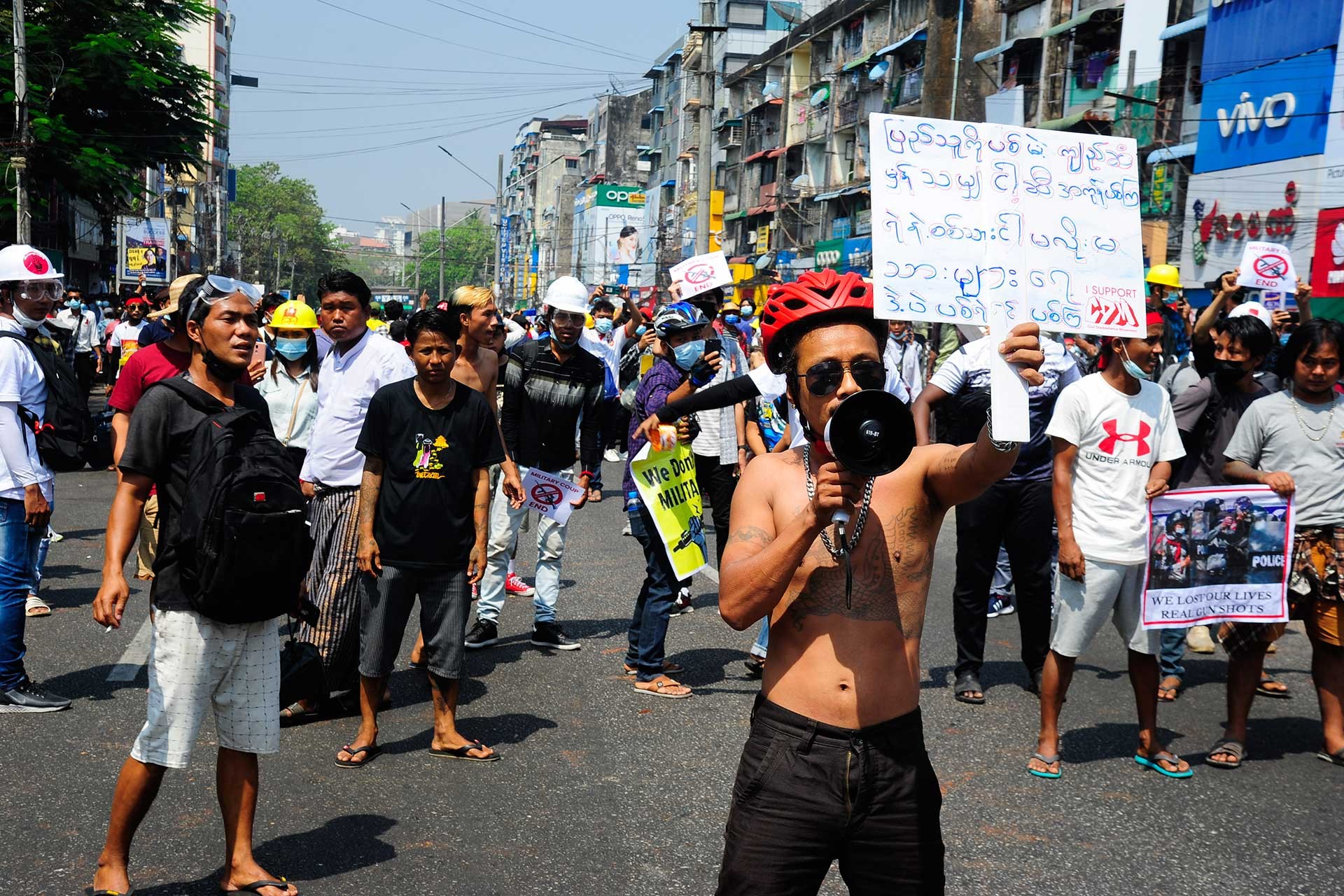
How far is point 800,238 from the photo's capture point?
58.9 m

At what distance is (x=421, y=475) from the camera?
5473mm

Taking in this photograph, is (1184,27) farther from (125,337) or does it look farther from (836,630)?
(836,630)

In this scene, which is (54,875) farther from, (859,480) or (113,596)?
(859,480)

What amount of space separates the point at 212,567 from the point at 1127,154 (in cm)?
290

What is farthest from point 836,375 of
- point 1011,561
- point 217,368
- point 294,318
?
point 294,318

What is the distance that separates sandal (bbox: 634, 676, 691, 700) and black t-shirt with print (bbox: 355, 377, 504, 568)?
1.51 meters

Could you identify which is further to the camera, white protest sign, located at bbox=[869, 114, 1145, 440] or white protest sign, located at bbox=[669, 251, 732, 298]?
white protest sign, located at bbox=[669, 251, 732, 298]

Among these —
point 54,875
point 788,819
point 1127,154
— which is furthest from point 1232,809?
point 54,875

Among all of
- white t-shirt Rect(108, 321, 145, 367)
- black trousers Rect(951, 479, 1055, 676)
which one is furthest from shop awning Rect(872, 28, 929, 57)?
black trousers Rect(951, 479, 1055, 676)

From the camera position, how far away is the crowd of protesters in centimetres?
275

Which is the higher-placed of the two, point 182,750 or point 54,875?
point 182,750

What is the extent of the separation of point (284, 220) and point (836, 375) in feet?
460

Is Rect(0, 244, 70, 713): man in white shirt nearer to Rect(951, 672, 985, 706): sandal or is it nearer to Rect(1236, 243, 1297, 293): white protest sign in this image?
Rect(951, 672, 985, 706): sandal

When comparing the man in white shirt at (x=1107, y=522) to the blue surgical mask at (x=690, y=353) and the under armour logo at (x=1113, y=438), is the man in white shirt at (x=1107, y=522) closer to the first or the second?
the under armour logo at (x=1113, y=438)
